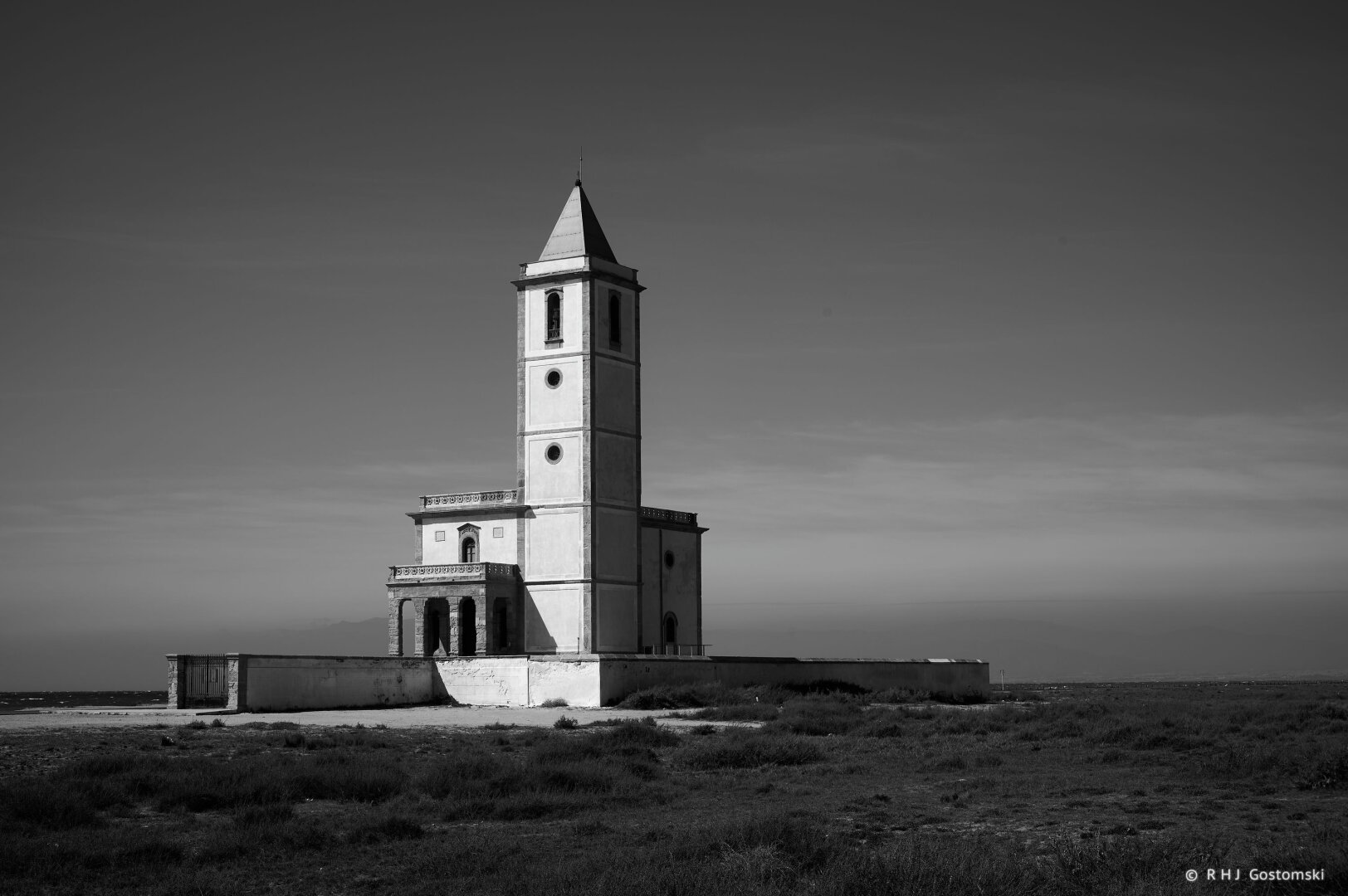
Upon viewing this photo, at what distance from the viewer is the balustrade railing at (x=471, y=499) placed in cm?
5722

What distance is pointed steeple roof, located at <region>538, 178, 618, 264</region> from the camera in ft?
192

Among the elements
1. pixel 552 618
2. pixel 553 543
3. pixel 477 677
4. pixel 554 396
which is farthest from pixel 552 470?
pixel 477 677

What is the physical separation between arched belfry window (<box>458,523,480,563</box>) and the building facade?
1.3 inches

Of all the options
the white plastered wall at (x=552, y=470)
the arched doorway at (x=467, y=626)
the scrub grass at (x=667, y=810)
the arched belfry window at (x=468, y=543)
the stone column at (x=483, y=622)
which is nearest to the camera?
the scrub grass at (x=667, y=810)

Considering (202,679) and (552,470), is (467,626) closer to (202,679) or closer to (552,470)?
(552,470)

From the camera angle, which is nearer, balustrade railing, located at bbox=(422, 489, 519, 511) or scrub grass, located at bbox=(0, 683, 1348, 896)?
scrub grass, located at bbox=(0, 683, 1348, 896)

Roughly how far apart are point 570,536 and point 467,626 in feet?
16.9

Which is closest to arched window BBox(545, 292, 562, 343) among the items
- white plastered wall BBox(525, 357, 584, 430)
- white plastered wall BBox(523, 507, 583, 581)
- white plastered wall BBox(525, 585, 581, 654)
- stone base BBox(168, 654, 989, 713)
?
white plastered wall BBox(525, 357, 584, 430)

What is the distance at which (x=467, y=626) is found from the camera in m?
55.5

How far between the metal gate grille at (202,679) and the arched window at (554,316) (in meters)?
19.5

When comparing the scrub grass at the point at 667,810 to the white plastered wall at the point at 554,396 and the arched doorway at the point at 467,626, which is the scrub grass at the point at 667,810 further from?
the white plastered wall at the point at 554,396

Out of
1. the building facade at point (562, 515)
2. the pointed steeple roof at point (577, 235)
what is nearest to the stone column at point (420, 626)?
the building facade at point (562, 515)

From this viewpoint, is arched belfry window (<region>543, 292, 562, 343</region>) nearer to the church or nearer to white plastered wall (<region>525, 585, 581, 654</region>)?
the church

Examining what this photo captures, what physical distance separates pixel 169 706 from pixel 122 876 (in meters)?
31.7
